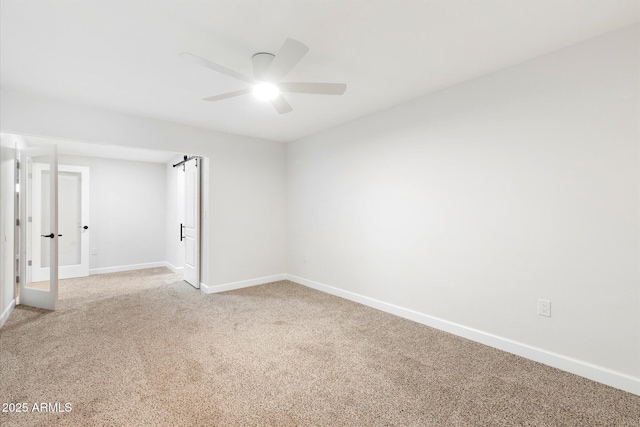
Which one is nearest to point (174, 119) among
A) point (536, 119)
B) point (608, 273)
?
point (536, 119)

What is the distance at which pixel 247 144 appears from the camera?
4.84 meters

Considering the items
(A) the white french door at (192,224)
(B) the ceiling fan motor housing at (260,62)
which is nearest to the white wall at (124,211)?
(A) the white french door at (192,224)

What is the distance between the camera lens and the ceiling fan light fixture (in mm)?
2283

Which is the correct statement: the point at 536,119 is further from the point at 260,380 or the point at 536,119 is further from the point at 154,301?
the point at 154,301

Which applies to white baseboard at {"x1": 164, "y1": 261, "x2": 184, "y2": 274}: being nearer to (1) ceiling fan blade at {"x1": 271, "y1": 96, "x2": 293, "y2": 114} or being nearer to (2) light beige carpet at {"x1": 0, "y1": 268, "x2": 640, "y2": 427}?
(2) light beige carpet at {"x1": 0, "y1": 268, "x2": 640, "y2": 427}

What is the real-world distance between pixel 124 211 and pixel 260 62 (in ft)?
18.6

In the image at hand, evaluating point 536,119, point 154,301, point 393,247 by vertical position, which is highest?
point 536,119

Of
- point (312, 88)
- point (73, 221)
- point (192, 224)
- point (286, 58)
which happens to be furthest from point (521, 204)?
point (73, 221)

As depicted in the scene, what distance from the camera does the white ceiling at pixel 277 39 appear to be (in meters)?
1.84

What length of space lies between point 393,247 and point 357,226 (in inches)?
25.5

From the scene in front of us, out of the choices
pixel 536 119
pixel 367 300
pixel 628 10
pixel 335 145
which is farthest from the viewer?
pixel 335 145

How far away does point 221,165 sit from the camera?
4.57 m

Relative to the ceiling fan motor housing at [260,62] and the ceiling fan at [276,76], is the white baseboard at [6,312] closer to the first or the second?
the ceiling fan at [276,76]

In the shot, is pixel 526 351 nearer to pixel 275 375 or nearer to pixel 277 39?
pixel 275 375
